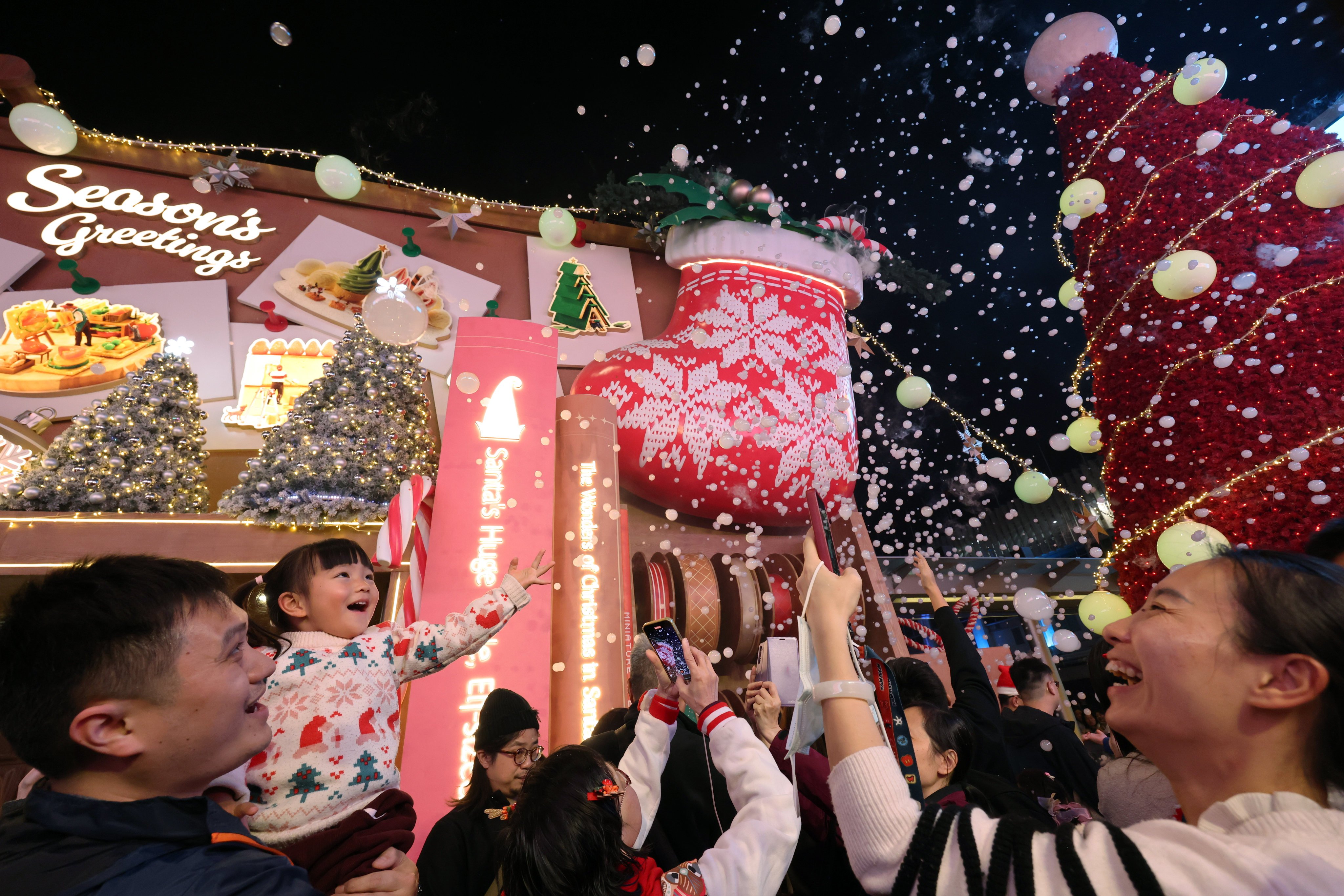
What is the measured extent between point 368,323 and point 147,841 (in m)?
4.42

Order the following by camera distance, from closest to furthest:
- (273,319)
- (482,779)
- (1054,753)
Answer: (482,779)
(1054,753)
(273,319)

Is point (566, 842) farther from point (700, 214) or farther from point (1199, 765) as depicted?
point (700, 214)

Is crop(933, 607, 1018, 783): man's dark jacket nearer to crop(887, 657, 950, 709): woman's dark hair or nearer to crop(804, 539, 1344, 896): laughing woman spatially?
crop(887, 657, 950, 709): woman's dark hair

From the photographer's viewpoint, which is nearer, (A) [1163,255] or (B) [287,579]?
(B) [287,579]

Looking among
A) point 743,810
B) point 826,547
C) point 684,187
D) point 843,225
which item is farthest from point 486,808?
point 843,225

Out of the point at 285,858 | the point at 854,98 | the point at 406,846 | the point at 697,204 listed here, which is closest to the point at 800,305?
the point at 697,204

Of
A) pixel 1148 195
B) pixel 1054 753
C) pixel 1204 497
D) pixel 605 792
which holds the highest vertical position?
pixel 1148 195

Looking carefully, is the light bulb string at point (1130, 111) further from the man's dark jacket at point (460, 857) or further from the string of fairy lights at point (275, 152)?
the man's dark jacket at point (460, 857)

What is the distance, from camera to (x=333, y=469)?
469cm

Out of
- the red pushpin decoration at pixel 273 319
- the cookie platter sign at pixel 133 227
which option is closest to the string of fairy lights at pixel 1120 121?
the red pushpin decoration at pixel 273 319

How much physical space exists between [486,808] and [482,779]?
219mm

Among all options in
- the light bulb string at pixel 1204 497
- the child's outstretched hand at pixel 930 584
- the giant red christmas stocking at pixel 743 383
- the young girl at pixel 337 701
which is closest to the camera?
the young girl at pixel 337 701

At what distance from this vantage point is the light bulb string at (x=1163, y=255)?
432 cm

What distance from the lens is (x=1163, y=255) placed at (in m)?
4.50
